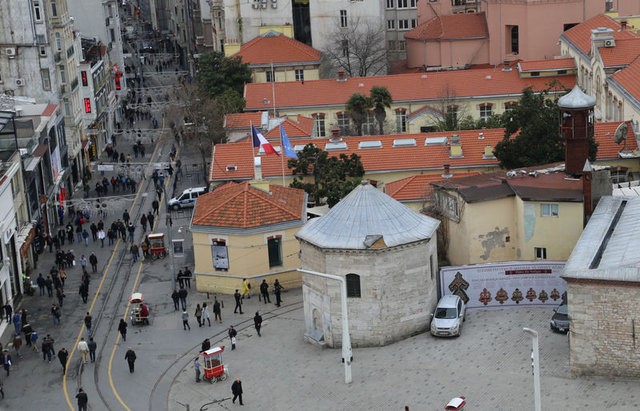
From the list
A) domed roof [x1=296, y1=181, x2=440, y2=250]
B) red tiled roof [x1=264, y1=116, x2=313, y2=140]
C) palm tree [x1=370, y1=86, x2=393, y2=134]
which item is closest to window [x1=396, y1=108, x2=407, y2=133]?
palm tree [x1=370, y1=86, x2=393, y2=134]

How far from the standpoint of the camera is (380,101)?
308ft

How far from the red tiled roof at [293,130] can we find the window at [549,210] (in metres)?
27.1

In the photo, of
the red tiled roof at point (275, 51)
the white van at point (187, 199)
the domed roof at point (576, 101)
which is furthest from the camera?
the red tiled roof at point (275, 51)

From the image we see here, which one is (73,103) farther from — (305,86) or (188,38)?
(188,38)

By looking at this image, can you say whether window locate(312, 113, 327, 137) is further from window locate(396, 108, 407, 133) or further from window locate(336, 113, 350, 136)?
window locate(396, 108, 407, 133)

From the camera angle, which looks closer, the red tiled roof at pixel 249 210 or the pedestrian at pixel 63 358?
the pedestrian at pixel 63 358

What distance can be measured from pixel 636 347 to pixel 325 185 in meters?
29.4

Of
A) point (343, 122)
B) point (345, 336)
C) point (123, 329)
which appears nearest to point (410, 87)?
point (343, 122)

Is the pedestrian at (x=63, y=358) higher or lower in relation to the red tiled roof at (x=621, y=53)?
lower

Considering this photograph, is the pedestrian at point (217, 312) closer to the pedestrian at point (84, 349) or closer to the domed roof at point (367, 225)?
the pedestrian at point (84, 349)

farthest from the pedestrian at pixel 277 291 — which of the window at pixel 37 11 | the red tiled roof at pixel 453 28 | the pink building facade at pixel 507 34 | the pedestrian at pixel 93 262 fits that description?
the red tiled roof at pixel 453 28

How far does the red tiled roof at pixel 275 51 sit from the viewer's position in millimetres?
114312

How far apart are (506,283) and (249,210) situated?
15.5 meters

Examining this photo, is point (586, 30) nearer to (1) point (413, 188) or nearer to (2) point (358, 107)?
(2) point (358, 107)
